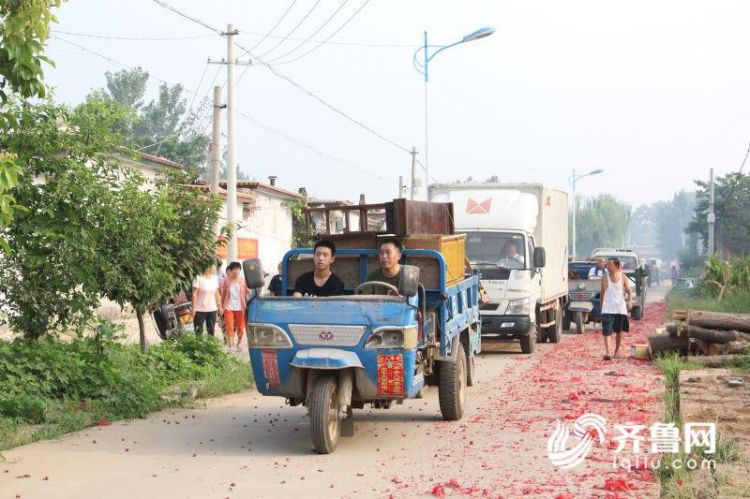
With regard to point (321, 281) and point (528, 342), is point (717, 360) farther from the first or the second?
point (321, 281)

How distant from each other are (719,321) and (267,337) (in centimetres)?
1002

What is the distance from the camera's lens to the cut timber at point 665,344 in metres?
18.2

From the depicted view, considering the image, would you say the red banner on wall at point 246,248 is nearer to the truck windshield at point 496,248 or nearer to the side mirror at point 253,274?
the truck windshield at point 496,248

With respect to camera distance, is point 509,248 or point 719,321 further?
point 509,248

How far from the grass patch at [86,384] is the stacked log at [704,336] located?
7.58 metres

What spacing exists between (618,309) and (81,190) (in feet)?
34.8

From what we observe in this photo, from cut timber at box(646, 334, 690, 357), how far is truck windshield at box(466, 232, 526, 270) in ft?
11.7

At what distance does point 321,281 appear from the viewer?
1123cm

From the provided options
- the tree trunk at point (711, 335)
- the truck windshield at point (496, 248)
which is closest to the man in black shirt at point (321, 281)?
the tree trunk at point (711, 335)

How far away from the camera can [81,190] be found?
12469 mm

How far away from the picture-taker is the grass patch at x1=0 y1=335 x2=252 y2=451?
11344mm

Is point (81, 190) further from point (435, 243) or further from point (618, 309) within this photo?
point (618, 309)

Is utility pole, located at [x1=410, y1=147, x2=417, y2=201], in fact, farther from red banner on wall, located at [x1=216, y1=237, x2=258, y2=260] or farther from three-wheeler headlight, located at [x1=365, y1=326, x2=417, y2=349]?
three-wheeler headlight, located at [x1=365, y1=326, x2=417, y2=349]

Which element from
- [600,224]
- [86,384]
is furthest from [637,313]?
[600,224]
